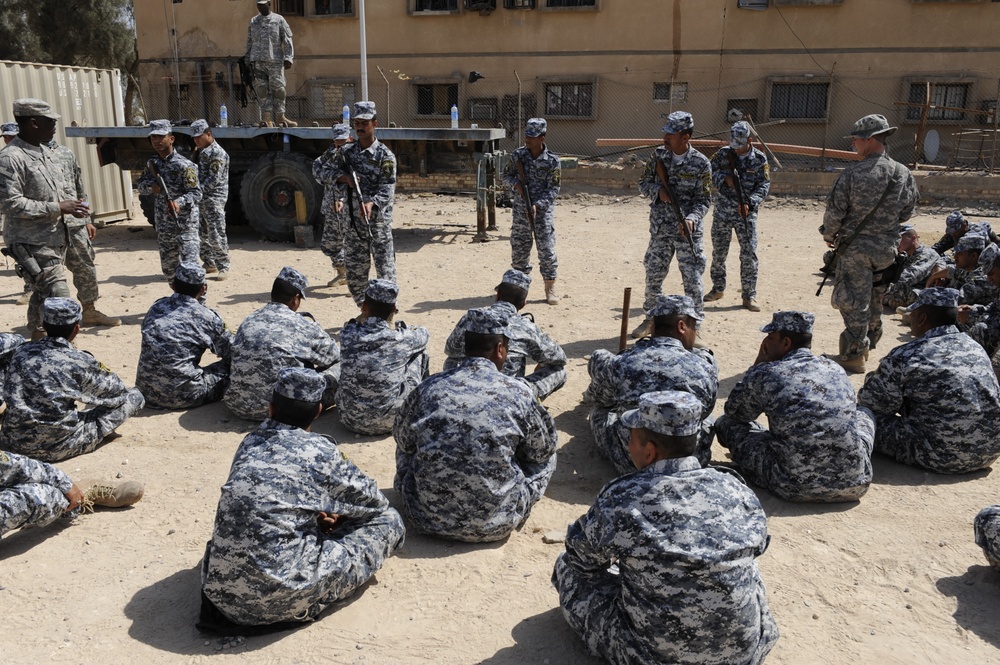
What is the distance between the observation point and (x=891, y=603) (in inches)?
141

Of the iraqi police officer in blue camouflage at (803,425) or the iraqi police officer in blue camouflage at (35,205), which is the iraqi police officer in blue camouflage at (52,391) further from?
the iraqi police officer in blue camouflage at (803,425)

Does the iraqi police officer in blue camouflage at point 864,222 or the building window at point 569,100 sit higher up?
the building window at point 569,100

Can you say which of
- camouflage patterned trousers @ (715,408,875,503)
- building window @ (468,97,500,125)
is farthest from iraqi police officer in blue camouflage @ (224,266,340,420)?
building window @ (468,97,500,125)

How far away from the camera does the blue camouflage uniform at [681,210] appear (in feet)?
23.9

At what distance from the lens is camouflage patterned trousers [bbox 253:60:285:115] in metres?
11.7

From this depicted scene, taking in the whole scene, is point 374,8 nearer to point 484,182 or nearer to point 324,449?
point 484,182

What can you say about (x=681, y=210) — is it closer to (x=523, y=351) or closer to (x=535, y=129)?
(x=535, y=129)

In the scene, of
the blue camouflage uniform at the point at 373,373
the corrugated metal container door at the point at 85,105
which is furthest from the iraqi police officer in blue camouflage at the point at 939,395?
the corrugated metal container door at the point at 85,105

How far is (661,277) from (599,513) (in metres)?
4.90

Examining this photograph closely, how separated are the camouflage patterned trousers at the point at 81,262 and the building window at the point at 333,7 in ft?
51.0

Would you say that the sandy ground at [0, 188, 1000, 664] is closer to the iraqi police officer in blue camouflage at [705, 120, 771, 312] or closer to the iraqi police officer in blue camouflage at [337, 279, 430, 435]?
the iraqi police officer in blue camouflage at [337, 279, 430, 435]

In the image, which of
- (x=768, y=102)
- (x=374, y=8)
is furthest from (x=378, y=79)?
(x=768, y=102)

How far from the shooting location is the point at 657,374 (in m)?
4.39

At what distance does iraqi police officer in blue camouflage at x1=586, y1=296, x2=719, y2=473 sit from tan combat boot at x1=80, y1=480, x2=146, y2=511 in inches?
102
